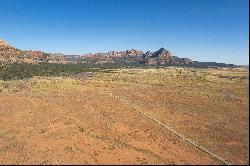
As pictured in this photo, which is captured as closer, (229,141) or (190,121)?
(229,141)

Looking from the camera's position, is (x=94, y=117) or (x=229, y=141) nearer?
(x=229, y=141)

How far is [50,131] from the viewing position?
24156 mm

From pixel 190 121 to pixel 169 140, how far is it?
671 cm

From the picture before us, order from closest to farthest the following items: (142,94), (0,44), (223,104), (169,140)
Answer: (169,140) < (223,104) < (142,94) < (0,44)

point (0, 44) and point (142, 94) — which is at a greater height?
point (0, 44)

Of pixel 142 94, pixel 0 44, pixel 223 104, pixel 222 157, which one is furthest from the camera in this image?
pixel 0 44

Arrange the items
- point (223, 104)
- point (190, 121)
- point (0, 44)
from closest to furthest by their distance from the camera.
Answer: point (190, 121), point (223, 104), point (0, 44)

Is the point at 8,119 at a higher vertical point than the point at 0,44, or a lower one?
lower

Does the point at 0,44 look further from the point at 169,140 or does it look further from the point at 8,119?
the point at 169,140

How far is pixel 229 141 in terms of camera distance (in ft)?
71.6

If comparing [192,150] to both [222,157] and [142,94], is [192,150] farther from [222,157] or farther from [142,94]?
[142,94]

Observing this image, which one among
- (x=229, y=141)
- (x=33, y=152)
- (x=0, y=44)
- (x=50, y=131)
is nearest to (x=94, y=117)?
(x=50, y=131)

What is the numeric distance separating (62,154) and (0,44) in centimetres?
15652

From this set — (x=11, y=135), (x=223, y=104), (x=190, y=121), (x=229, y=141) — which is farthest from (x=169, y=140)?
(x=223, y=104)
